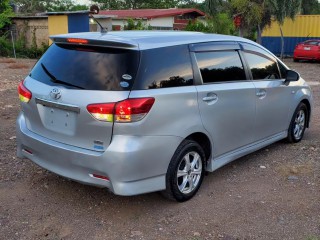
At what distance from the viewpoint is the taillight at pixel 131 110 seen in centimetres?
346

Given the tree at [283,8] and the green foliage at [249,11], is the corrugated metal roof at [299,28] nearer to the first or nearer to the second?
the tree at [283,8]

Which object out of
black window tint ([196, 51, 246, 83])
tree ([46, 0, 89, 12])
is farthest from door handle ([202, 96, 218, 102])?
tree ([46, 0, 89, 12])

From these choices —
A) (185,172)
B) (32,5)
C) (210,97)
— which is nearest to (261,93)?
(210,97)

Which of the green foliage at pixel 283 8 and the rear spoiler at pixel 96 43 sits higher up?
the green foliage at pixel 283 8

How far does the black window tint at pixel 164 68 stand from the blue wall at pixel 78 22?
1930cm

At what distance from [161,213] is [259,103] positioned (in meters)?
1.99

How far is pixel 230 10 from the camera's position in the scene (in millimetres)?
26469

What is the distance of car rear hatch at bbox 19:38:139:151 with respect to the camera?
3.53 meters

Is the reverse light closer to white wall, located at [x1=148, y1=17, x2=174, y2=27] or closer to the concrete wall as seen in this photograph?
the concrete wall

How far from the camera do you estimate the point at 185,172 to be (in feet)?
13.6

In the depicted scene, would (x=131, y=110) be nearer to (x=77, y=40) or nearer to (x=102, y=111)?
(x=102, y=111)

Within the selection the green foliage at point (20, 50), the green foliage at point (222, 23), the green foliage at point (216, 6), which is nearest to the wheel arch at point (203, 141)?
the green foliage at point (20, 50)

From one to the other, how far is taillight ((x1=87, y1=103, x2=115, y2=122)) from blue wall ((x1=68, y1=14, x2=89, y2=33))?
19.8 metres

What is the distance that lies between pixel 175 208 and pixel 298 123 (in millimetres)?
3089
